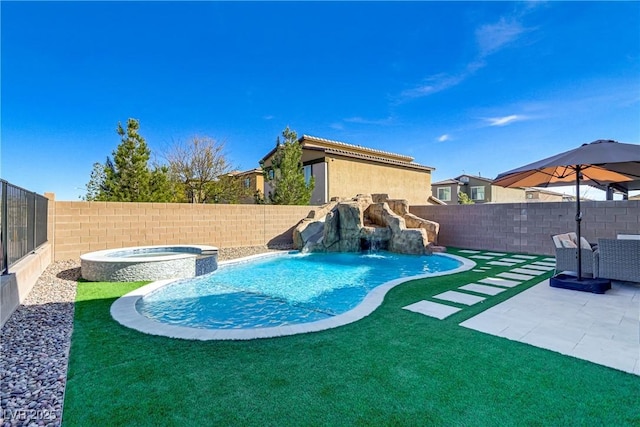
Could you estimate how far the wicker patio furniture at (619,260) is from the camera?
249 inches

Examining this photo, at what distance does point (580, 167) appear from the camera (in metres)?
6.72

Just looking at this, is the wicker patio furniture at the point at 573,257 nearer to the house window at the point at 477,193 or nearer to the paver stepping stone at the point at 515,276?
the paver stepping stone at the point at 515,276

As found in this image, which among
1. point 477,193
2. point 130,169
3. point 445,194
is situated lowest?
point 130,169

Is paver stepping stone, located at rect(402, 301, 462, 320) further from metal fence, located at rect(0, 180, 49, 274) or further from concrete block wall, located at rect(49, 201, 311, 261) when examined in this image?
concrete block wall, located at rect(49, 201, 311, 261)

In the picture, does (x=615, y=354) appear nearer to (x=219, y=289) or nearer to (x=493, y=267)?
(x=493, y=267)

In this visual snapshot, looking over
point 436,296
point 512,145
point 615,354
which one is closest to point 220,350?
point 436,296

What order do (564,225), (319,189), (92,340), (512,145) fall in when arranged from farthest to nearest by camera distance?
(319,189) → (512,145) → (564,225) → (92,340)

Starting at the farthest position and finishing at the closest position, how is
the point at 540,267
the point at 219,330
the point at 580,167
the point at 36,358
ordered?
the point at 540,267 < the point at 580,167 < the point at 219,330 < the point at 36,358

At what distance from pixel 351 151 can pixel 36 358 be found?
26.4m

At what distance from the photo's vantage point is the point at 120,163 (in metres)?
14.9

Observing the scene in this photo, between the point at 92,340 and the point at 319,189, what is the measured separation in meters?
19.0

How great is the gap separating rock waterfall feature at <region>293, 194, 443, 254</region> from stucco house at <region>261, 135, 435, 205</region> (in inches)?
257

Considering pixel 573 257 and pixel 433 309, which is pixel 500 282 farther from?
pixel 433 309

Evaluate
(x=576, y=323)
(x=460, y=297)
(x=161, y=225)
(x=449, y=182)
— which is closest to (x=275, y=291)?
(x=460, y=297)
